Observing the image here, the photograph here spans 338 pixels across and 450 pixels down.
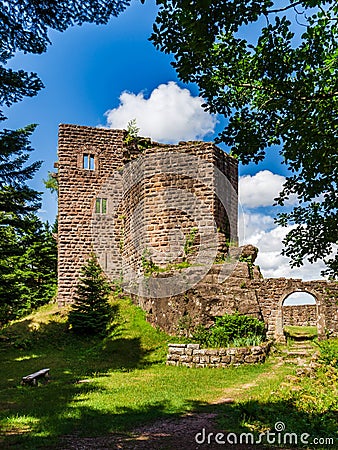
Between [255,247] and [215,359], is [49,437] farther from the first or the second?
[255,247]

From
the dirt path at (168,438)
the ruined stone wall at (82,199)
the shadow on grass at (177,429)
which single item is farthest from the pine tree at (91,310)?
the dirt path at (168,438)

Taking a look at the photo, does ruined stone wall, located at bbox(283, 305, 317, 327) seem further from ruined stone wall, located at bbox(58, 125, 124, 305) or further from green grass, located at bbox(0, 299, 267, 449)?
green grass, located at bbox(0, 299, 267, 449)

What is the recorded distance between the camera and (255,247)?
18.0 meters

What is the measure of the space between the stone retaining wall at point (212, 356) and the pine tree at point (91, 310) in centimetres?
501

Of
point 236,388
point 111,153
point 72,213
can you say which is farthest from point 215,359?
point 111,153

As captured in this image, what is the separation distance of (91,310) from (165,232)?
460 cm

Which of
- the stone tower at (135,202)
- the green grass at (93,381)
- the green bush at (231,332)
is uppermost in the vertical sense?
the stone tower at (135,202)

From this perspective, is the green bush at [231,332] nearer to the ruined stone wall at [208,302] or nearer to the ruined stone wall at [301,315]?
the ruined stone wall at [208,302]

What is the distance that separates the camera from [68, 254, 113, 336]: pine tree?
692 inches

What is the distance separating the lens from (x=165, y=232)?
18500mm

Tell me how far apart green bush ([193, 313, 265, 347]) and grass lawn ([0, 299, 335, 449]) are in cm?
119

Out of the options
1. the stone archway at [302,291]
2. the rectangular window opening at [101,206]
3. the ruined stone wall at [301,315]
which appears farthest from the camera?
the ruined stone wall at [301,315]

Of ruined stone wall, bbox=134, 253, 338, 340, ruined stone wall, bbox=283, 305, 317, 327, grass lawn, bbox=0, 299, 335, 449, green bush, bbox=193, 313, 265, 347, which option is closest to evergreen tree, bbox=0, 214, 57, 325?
grass lawn, bbox=0, 299, 335, 449

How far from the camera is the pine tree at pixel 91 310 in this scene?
1758 cm
